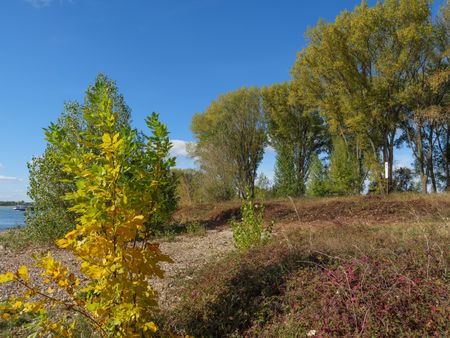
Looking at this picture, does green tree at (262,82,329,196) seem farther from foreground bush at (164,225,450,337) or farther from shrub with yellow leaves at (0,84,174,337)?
shrub with yellow leaves at (0,84,174,337)

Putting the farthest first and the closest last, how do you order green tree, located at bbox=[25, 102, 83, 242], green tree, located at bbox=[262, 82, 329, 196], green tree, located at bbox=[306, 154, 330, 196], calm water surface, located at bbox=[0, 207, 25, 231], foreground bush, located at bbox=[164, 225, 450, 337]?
green tree, located at bbox=[262, 82, 329, 196] → green tree, located at bbox=[306, 154, 330, 196] → calm water surface, located at bbox=[0, 207, 25, 231] → green tree, located at bbox=[25, 102, 83, 242] → foreground bush, located at bbox=[164, 225, 450, 337]

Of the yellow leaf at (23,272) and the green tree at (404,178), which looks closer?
the yellow leaf at (23,272)

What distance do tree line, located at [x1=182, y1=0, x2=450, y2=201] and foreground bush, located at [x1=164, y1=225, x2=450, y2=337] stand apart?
16.6 m

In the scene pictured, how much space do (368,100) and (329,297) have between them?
19779 mm

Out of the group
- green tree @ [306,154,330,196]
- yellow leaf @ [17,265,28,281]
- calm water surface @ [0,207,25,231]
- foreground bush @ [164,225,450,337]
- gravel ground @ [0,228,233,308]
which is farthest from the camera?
green tree @ [306,154,330,196]

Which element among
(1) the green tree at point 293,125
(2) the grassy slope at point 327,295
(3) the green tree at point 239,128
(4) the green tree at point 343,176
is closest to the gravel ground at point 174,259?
(2) the grassy slope at point 327,295

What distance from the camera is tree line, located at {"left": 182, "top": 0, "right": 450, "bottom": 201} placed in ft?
64.6

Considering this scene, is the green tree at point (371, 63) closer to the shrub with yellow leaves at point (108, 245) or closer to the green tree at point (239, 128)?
the green tree at point (239, 128)

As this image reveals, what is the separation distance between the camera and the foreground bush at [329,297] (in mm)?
2824

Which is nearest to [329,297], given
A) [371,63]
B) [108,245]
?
[108,245]

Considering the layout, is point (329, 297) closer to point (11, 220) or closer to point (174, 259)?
point (174, 259)

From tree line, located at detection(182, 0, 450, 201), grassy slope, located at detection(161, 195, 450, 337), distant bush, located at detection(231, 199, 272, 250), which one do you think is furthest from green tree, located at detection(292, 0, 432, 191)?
grassy slope, located at detection(161, 195, 450, 337)

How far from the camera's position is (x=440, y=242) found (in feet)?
13.5

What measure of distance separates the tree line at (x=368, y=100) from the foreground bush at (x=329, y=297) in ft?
54.4
